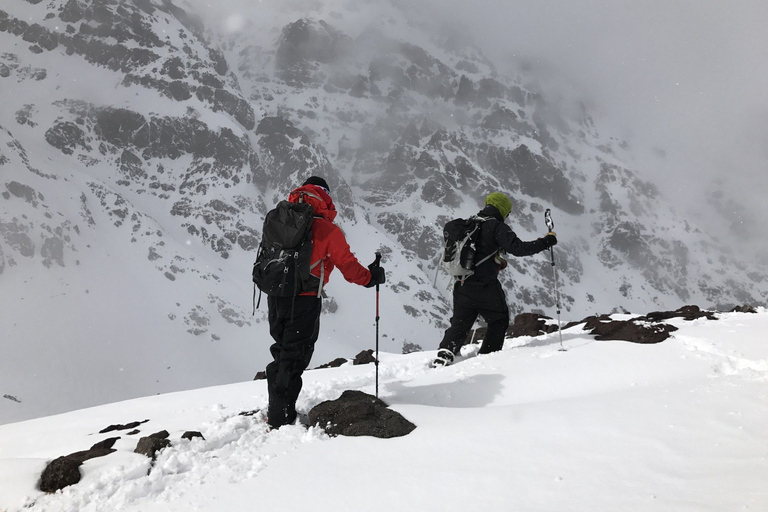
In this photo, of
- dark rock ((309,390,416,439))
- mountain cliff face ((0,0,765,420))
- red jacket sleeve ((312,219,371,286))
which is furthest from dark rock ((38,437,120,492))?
mountain cliff face ((0,0,765,420))

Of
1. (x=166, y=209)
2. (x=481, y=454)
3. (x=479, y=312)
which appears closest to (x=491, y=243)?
(x=479, y=312)

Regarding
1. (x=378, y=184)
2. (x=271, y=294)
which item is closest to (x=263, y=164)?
(x=378, y=184)

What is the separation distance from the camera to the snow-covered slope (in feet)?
6.55

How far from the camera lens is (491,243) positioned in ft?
20.1

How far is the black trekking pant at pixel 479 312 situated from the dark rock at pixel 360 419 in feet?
9.57

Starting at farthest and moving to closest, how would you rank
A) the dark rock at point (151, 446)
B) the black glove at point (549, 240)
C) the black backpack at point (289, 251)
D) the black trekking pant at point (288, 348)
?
the black glove at point (549, 240) < the black backpack at point (289, 251) < the black trekking pant at point (288, 348) < the dark rock at point (151, 446)

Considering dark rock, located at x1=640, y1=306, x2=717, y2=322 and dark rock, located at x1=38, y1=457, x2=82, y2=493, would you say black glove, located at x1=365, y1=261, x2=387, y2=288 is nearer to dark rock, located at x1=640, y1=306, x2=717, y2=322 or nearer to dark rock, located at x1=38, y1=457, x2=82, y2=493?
dark rock, located at x1=38, y1=457, x2=82, y2=493

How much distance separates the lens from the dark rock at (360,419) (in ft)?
10.1

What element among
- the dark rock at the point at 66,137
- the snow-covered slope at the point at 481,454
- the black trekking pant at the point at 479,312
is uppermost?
the dark rock at the point at 66,137

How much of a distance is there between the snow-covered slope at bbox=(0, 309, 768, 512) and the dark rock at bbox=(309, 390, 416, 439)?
0.33 feet

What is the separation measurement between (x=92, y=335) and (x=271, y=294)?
3322 inches

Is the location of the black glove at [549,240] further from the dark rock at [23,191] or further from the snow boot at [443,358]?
the dark rock at [23,191]

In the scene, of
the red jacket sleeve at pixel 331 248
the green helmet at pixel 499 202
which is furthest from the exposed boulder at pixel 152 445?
the green helmet at pixel 499 202

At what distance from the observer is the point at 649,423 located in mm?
2773
